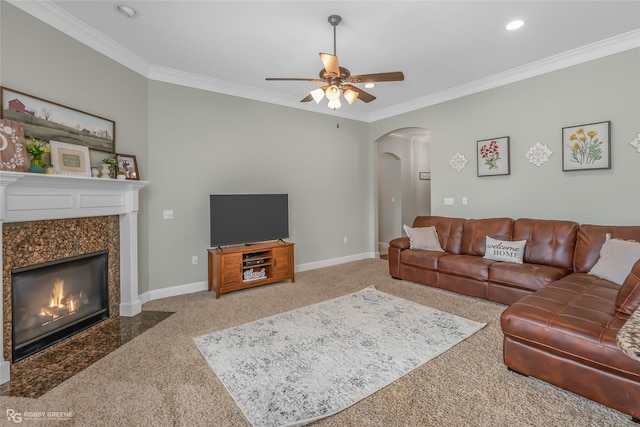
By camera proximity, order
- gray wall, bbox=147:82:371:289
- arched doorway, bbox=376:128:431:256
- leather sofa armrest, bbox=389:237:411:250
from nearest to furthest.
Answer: gray wall, bbox=147:82:371:289 → leather sofa armrest, bbox=389:237:411:250 → arched doorway, bbox=376:128:431:256

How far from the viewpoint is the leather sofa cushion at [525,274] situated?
9.86 ft

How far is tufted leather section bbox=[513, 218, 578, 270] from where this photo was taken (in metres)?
3.23

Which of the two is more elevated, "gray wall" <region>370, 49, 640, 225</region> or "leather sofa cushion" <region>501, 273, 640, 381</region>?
"gray wall" <region>370, 49, 640, 225</region>

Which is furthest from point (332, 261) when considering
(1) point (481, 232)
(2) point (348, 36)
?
(2) point (348, 36)

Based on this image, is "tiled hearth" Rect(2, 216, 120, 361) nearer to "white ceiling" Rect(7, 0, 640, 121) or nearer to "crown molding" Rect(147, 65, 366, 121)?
"white ceiling" Rect(7, 0, 640, 121)

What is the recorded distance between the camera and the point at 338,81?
8.82 feet

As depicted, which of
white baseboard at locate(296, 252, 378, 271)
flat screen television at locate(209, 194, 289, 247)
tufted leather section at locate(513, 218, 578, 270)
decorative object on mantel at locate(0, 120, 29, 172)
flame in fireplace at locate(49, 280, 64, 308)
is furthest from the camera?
white baseboard at locate(296, 252, 378, 271)

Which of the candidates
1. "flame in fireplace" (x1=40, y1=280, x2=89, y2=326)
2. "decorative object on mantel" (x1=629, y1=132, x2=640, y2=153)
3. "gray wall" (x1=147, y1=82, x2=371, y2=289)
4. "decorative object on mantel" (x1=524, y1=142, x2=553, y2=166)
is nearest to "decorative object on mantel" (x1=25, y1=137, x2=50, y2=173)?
"flame in fireplace" (x1=40, y1=280, x2=89, y2=326)

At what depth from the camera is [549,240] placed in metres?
3.36

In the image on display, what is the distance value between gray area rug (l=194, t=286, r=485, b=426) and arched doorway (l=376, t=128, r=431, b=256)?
3.91m

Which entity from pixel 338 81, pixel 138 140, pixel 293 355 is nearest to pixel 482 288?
pixel 293 355

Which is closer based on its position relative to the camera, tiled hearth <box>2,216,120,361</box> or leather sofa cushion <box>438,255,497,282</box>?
tiled hearth <box>2,216,120,361</box>
